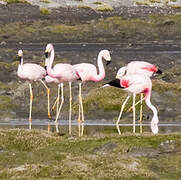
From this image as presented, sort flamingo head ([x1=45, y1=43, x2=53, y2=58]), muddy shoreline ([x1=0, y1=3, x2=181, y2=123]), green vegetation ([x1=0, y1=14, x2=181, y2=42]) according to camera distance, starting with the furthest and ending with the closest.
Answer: green vegetation ([x1=0, y1=14, x2=181, y2=42]) → muddy shoreline ([x1=0, y1=3, x2=181, y2=123]) → flamingo head ([x1=45, y1=43, x2=53, y2=58])

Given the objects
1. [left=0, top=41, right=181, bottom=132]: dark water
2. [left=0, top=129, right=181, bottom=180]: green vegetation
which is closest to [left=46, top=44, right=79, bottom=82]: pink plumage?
[left=0, top=41, right=181, bottom=132]: dark water

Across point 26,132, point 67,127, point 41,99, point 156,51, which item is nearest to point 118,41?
point 156,51

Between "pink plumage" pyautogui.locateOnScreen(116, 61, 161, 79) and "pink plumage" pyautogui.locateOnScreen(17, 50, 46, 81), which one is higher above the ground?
"pink plumage" pyautogui.locateOnScreen(116, 61, 161, 79)

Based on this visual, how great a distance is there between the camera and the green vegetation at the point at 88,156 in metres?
15.8

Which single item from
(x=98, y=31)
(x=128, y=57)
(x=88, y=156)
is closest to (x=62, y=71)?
(x=88, y=156)

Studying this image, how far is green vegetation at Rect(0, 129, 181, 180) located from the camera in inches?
620

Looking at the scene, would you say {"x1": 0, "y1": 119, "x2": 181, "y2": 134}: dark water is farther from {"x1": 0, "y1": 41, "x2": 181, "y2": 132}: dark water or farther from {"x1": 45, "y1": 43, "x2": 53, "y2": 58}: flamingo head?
{"x1": 45, "y1": 43, "x2": 53, "y2": 58}: flamingo head

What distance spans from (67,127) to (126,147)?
8.21 meters

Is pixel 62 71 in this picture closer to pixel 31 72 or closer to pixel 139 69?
pixel 31 72

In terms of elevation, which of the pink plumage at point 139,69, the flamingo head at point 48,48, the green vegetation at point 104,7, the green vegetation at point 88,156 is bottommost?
the green vegetation at point 104,7

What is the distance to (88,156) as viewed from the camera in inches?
666

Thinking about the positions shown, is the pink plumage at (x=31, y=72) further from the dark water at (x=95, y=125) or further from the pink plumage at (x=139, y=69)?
the pink plumage at (x=139, y=69)

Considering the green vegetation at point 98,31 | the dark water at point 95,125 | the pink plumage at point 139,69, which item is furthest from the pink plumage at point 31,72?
the green vegetation at point 98,31

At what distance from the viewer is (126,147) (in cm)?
1817
